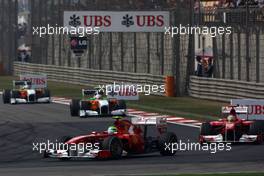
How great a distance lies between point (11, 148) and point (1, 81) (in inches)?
1467

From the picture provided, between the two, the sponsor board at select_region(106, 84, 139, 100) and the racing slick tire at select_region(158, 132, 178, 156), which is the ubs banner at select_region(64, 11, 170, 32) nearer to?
the sponsor board at select_region(106, 84, 139, 100)

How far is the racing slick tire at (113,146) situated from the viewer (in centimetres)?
2164

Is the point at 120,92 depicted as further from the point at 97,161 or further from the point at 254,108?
the point at 97,161

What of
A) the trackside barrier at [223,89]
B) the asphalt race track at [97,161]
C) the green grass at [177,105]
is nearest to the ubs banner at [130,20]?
the trackside barrier at [223,89]

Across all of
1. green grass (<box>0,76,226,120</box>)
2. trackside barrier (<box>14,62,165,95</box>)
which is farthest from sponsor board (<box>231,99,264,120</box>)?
trackside barrier (<box>14,62,165,95</box>)

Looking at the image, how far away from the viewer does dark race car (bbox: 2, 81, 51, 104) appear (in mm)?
39688

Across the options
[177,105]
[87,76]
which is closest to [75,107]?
[177,105]

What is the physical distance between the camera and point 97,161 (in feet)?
71.4

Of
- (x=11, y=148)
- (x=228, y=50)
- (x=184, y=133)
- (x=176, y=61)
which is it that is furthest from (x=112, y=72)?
(x=11, y=148)

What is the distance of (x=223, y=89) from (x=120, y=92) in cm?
680

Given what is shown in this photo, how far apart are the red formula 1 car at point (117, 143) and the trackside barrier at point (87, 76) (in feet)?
71.5

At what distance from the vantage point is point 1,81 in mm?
61844

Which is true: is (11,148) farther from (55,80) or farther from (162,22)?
(55,80)

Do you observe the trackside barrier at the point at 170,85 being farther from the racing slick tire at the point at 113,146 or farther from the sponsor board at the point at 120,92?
the racing slick tire at the point at 113,146
